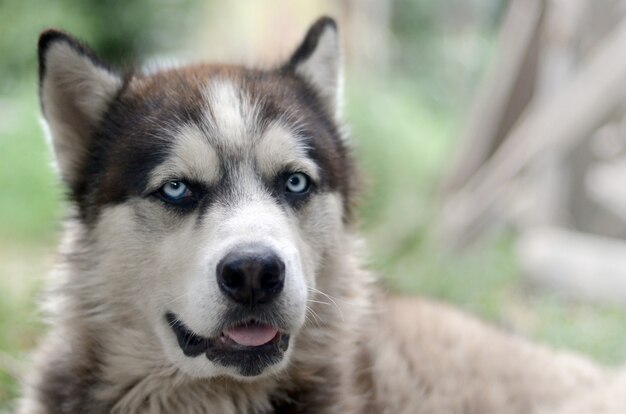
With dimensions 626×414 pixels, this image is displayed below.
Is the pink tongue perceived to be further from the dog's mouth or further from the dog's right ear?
the dog's right ear

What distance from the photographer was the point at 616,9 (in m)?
6.92

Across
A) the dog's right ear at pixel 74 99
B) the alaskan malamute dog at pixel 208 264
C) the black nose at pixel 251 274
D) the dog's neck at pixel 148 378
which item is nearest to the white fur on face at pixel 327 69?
the alaskan malamute dog at pixel 208 264

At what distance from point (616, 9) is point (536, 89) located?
1.32 meters

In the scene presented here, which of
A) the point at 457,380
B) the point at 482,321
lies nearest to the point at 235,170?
the point at 457,380

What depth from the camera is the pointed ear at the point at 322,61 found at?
398cm

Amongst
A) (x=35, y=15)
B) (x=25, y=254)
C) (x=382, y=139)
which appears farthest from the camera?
(x=35, y=15)

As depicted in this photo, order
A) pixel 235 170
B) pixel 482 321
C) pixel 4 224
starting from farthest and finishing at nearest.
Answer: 1. pixel 4 224
2. pixel 482 321
3. pixel 235 170

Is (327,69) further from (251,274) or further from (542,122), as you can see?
A: (542,122)

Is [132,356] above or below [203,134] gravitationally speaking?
below

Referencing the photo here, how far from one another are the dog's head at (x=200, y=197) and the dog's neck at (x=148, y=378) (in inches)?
3.7

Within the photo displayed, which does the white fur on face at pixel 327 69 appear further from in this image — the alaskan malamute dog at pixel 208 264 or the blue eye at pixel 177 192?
the blue eye at pixel 177 192

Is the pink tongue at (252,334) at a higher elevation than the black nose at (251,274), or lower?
lower

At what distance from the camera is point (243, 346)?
304cm

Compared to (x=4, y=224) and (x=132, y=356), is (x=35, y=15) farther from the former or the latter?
(x=132, y=356)
